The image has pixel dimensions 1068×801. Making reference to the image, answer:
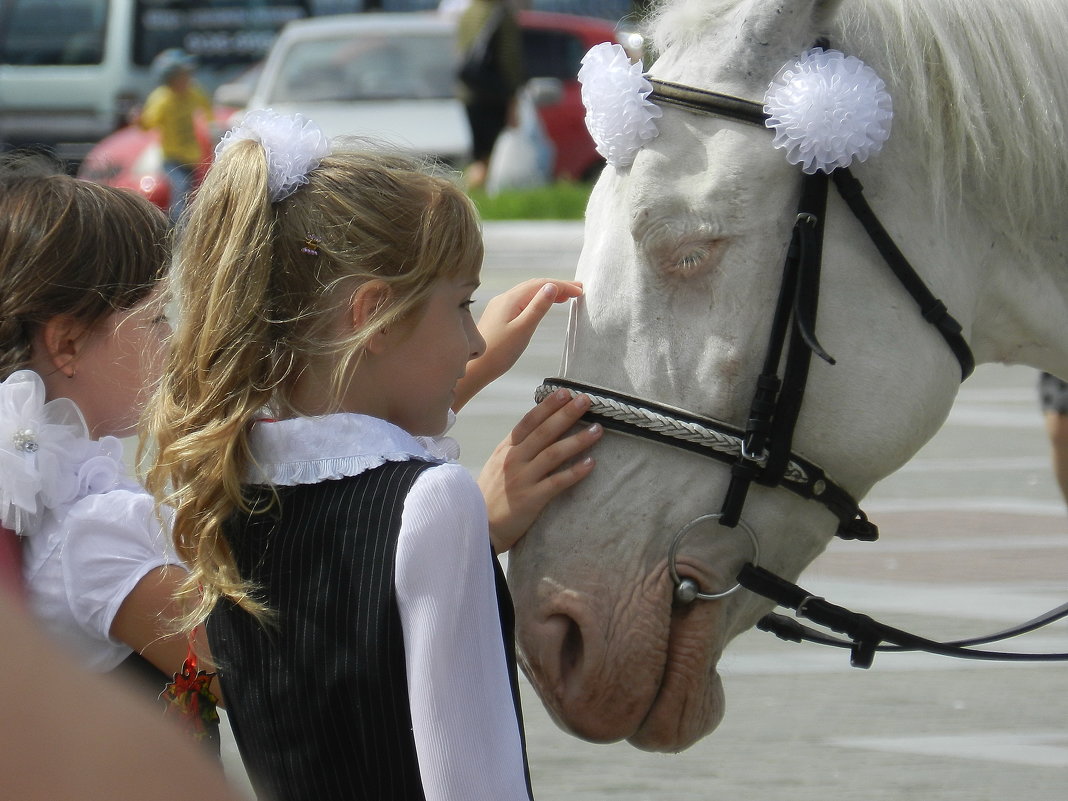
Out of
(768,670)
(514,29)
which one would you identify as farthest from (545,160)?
(768,670)

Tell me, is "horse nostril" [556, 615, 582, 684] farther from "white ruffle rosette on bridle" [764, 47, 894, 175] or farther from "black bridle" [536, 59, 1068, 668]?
"white ruffle rosette on bridle" [764, 47, 894, 175]

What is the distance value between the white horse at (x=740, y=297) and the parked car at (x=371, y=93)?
12025 mm

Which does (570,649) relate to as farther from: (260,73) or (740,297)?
(260,73)

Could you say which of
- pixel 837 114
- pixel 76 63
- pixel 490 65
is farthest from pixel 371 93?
pixel 837 114

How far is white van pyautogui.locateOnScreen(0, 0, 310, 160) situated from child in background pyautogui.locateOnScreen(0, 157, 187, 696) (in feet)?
56.0

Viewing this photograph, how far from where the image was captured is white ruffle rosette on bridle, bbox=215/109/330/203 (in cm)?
210

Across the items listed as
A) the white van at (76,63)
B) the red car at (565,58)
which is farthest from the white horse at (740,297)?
the white van at (76,63)

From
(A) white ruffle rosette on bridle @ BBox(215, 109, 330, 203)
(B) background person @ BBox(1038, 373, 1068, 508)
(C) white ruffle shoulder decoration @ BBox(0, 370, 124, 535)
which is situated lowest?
(B) background person @ BBox(1038, 373, 1068, 508)

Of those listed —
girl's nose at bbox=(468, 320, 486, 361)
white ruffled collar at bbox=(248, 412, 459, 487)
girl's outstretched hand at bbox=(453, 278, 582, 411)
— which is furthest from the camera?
girl's outstretched hand at bbox=(453, 278, 582, 411)

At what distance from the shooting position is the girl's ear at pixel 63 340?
2498mm

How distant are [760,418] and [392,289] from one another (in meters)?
0.66

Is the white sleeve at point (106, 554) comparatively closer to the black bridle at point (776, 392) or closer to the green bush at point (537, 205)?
the black bridle at point (776, 392)

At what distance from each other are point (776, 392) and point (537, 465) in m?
0.40

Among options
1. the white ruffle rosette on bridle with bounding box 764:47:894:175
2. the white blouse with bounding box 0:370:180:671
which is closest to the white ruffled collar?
the white blouse with bounding box 0:370:180:671
